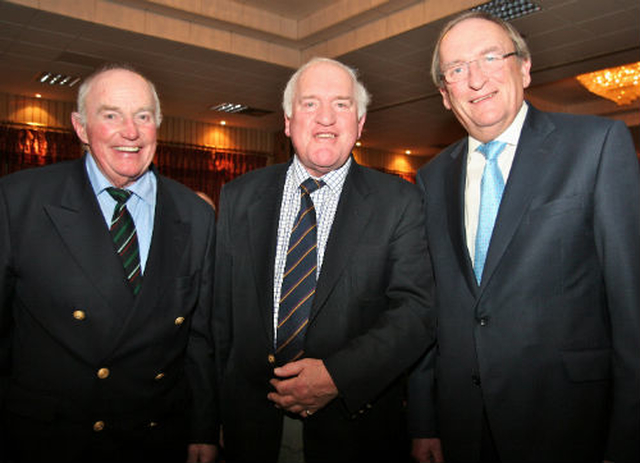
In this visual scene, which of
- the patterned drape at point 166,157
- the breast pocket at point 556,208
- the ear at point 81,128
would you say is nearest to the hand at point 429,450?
the breast pocket at point 556,208

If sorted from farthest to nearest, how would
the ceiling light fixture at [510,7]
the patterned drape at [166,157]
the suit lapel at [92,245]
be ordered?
the patterned drape at [166,157] < the ceiling light fixture at [510,7] < the suit lapel at [92,245]

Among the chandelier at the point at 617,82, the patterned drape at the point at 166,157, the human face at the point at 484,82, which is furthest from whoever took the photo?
the patterned drape at the point at 166,157

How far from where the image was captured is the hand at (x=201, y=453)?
183 centimetres

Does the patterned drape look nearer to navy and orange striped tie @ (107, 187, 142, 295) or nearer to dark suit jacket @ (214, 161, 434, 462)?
navy and orange striped tie @ (107, 187, 142, 295)

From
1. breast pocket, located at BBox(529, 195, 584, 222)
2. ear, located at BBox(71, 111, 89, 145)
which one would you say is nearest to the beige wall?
ear, located at BBox(71, 111, 89, 145)

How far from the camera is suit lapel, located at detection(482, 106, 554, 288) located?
5.11ft

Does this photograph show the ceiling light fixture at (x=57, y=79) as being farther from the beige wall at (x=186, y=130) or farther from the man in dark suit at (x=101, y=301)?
the man in dark suit at (x=101, y=301)

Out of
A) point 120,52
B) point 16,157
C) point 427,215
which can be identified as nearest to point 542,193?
point 427,215

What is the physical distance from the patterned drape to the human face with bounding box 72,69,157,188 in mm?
8237

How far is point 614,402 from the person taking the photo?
1.46m

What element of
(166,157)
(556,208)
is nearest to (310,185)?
(556,208)

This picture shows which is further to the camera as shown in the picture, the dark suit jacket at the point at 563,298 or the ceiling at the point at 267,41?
the ceiling at the point at 267,41

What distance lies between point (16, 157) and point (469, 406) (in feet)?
31.2

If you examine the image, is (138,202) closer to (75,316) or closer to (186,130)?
(75,316)
